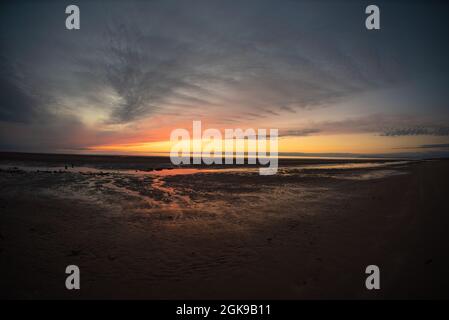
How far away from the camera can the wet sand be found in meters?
4.46

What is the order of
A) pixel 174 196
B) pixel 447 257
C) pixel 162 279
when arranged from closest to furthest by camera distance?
pixel 162 279 < pixel 447 257 < pixel 174 196

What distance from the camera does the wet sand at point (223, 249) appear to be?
14.6ft

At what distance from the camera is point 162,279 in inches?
189

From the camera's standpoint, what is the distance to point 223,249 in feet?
20.5

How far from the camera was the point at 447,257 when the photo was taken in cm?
541

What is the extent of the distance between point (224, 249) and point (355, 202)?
9304 mm
